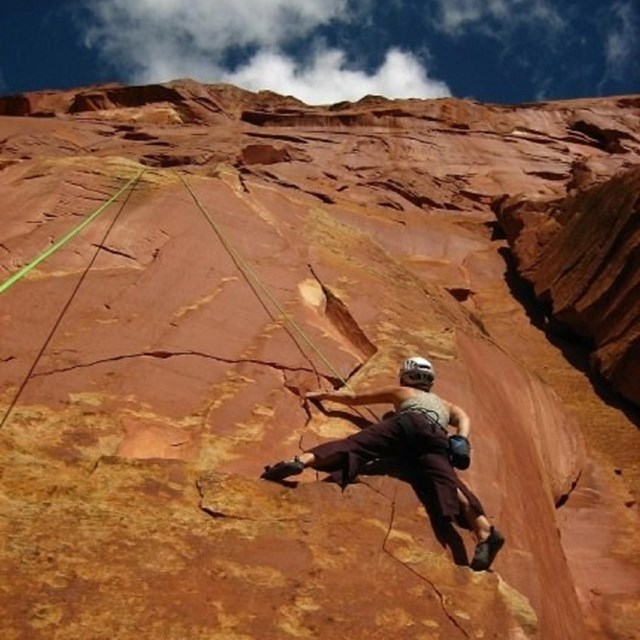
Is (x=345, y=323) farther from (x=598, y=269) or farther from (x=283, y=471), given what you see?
(x=598, y=269)

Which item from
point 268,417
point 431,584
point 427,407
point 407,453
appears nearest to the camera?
point 431,584

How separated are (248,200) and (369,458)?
4.91 m

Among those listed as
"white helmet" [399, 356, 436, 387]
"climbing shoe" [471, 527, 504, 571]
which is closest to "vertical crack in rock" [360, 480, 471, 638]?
"climbing shoe" [471, 527, 504, 571]

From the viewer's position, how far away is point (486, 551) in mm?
5027

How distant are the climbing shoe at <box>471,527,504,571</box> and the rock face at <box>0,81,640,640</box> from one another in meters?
0.08

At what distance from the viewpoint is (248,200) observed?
9727 mm

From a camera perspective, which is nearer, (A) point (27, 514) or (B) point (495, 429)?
(A) point (27, 514)

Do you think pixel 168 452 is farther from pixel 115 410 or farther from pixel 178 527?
pixel 178 527

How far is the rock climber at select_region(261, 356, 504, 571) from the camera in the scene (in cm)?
522

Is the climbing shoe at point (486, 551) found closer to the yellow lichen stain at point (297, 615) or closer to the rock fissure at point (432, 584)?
the rock fissure at point (432, 584)

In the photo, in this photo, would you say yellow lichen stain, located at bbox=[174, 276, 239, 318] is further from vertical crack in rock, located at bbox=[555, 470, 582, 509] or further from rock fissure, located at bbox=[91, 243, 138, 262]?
vertical crack in rock, located at bbox=[555, 470, 582, 509]

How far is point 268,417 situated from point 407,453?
1.16 metres

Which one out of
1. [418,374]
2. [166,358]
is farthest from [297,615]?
[166,358]

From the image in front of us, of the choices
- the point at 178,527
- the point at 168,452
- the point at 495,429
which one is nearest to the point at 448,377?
the point at 495,429
